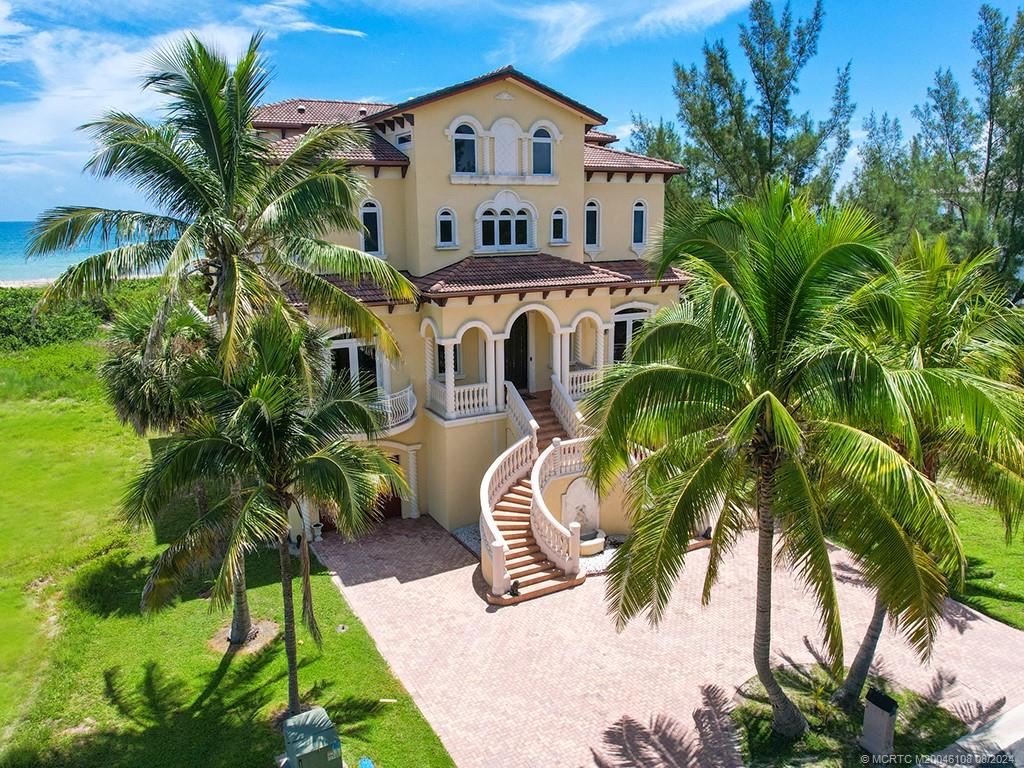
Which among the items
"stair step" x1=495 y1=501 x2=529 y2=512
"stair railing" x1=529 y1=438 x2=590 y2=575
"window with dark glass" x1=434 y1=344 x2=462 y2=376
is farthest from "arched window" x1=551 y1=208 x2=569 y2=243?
"stair step" x1=495 y1=501 x2=529 y2=512

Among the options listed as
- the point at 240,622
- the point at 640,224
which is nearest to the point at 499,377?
the point at 640,224

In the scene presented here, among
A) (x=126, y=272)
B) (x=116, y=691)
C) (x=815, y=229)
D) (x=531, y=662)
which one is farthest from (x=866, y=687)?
(x=126, y=272)

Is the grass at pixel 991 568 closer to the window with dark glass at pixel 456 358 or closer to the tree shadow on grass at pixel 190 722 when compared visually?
the tree shadow on grass at pixel 190 722

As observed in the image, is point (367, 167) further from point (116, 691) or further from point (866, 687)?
point (866, 687)

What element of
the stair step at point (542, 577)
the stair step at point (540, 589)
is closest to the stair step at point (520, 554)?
the stair step at point (542, 577)

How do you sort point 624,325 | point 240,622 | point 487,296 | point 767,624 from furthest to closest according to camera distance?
point 624,325
point 487,296
point 240,622
point 767,624

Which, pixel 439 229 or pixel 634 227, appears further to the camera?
pixel 634 227

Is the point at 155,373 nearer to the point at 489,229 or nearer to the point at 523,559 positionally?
the point at 523,559
